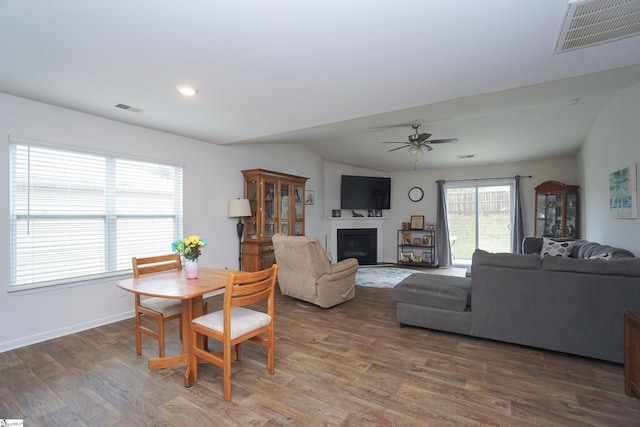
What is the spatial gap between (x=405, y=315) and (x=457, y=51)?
102 inches

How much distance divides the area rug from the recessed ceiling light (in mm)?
4118

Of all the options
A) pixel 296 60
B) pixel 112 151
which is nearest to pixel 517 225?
pixel 296 60

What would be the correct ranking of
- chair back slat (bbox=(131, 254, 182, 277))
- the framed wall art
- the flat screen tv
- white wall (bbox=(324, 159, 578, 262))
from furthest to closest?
the flat screen tv → white wall (bbox=(324, 159, 578, 262)) → the framed wall art → chair back slat (bbox=(131, 254, 182, 277))

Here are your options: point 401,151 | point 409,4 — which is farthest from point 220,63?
point 401,151

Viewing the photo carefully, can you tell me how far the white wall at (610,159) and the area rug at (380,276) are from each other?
122 inches

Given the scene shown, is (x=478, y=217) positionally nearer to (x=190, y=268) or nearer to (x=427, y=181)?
(x=427, y=181)

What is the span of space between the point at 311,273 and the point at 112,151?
112 inches

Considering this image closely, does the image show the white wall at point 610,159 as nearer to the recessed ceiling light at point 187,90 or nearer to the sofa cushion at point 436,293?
the sofa cushion at point 436,293

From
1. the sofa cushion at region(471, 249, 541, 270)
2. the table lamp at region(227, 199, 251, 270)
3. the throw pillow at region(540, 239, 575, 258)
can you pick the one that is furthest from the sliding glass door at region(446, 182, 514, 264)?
the table lamp at region(227, 199, 251, 270)

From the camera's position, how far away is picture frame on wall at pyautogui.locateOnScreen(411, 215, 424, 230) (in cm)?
777

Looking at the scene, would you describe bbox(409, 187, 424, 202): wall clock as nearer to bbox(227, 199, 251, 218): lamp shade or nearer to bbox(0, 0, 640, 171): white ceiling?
bbox(0, 0, 640, 171): white ceiling


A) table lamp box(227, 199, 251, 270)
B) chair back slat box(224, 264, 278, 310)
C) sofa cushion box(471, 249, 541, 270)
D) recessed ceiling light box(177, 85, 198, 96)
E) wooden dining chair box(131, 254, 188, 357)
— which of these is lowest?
wooden dining chair box(131, 254, 188, 357)

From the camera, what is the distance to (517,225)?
22.0 feet

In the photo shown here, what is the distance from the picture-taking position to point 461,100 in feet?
10.7
